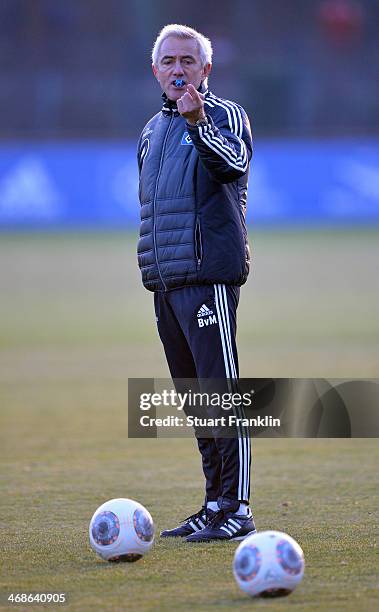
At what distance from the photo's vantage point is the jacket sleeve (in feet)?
17.8

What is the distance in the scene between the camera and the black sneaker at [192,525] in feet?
19.4

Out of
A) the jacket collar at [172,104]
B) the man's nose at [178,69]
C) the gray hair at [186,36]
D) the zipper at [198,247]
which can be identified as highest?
the gray hair at [186,36]

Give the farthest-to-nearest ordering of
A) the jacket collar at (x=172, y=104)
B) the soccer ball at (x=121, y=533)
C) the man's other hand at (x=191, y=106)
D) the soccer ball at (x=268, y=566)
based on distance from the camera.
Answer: the jacket collar at (x=172, y=104) < the man's other hand at (x=191, y=106) < the soccer ball at (x=121, y=533) < the soccer ball at (x=268, y=566)

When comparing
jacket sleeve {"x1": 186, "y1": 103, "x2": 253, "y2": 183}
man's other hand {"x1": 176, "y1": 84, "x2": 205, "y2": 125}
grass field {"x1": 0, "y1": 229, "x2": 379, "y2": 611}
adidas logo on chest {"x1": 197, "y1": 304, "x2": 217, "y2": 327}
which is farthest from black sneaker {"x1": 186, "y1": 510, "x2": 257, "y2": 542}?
man's other hand {"x1": 176, "y1": 84, "x2": 205, "y2": 125}

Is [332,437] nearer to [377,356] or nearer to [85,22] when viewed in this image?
[377,356]

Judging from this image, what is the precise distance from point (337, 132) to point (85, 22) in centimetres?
1017

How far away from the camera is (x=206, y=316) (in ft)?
18.9

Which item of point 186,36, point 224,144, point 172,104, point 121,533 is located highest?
point 186,36

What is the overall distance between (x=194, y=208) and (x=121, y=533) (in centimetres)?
159

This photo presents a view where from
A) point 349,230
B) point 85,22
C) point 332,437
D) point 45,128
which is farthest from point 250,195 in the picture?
point 332,437

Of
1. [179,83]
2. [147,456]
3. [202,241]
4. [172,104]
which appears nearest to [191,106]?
[179,83]

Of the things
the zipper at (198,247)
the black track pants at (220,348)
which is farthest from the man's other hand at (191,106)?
the black track pants at (220,348)

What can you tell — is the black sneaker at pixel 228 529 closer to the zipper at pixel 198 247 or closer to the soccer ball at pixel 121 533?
the soccer ball at pixel 121 533

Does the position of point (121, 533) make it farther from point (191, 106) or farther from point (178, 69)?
point (178, 69)
